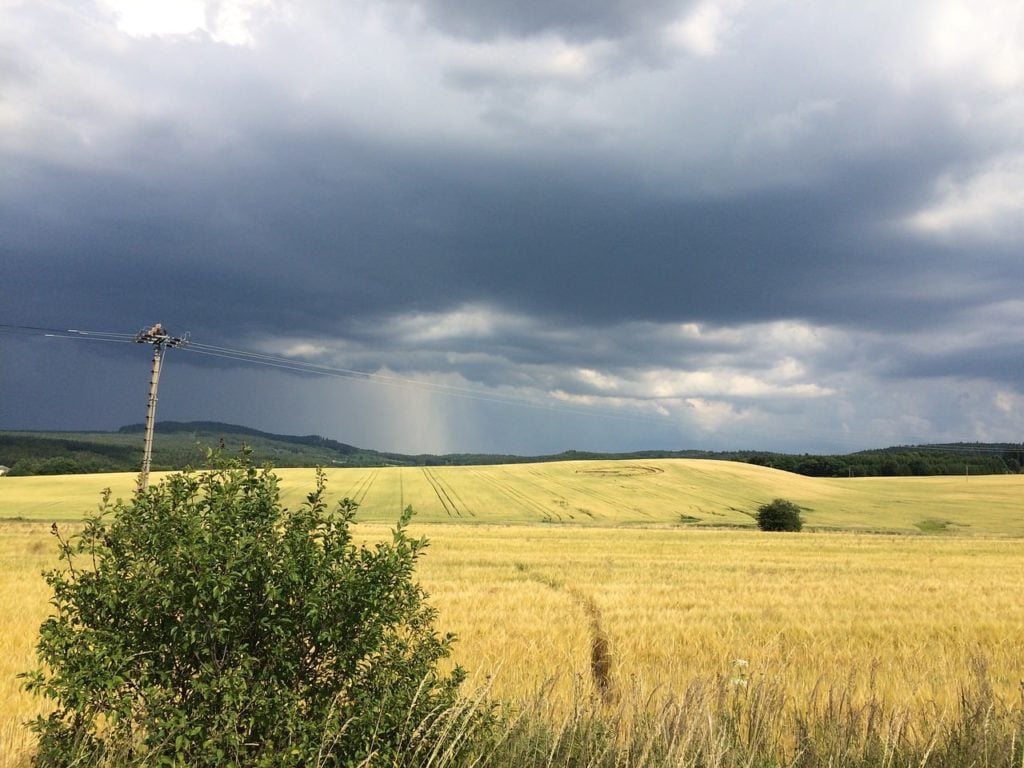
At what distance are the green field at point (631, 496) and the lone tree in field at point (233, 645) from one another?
54.7 meters

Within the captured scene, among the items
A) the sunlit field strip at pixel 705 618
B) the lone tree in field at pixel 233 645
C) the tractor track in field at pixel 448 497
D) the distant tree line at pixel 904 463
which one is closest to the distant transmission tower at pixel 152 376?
the sunlit field strip at pixel 705 618

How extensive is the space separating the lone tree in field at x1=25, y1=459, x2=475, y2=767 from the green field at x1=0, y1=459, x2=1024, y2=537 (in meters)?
54.7

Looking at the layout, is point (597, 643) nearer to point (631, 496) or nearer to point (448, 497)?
point (448, 497)

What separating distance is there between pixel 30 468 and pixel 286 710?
484 feet

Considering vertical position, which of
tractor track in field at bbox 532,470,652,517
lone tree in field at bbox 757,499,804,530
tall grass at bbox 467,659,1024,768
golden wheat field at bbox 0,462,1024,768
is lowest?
tractor track in field at bbox 532,470,652,517

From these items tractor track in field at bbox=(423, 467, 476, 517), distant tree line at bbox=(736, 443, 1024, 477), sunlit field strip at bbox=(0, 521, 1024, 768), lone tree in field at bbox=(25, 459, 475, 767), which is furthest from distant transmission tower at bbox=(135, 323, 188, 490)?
distant tree line at bbox=(736, 443, 1024, 477)

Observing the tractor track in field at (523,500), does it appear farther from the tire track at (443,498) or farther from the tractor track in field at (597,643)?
the tractor track in field at (597,643)

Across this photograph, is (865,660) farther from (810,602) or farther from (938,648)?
A: (810,602)

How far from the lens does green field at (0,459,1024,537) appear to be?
73188 millimetres

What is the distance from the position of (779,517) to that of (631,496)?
23.8 meters

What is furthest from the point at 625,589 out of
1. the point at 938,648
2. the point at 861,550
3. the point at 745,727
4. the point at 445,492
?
the point at 445,492

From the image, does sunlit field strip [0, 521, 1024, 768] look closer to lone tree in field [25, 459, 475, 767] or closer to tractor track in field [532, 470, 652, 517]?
lone tree in field [25, 459, 475, 767]

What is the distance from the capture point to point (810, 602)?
813 inches

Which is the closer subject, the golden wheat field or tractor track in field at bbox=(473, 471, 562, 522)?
the golden wheat field
